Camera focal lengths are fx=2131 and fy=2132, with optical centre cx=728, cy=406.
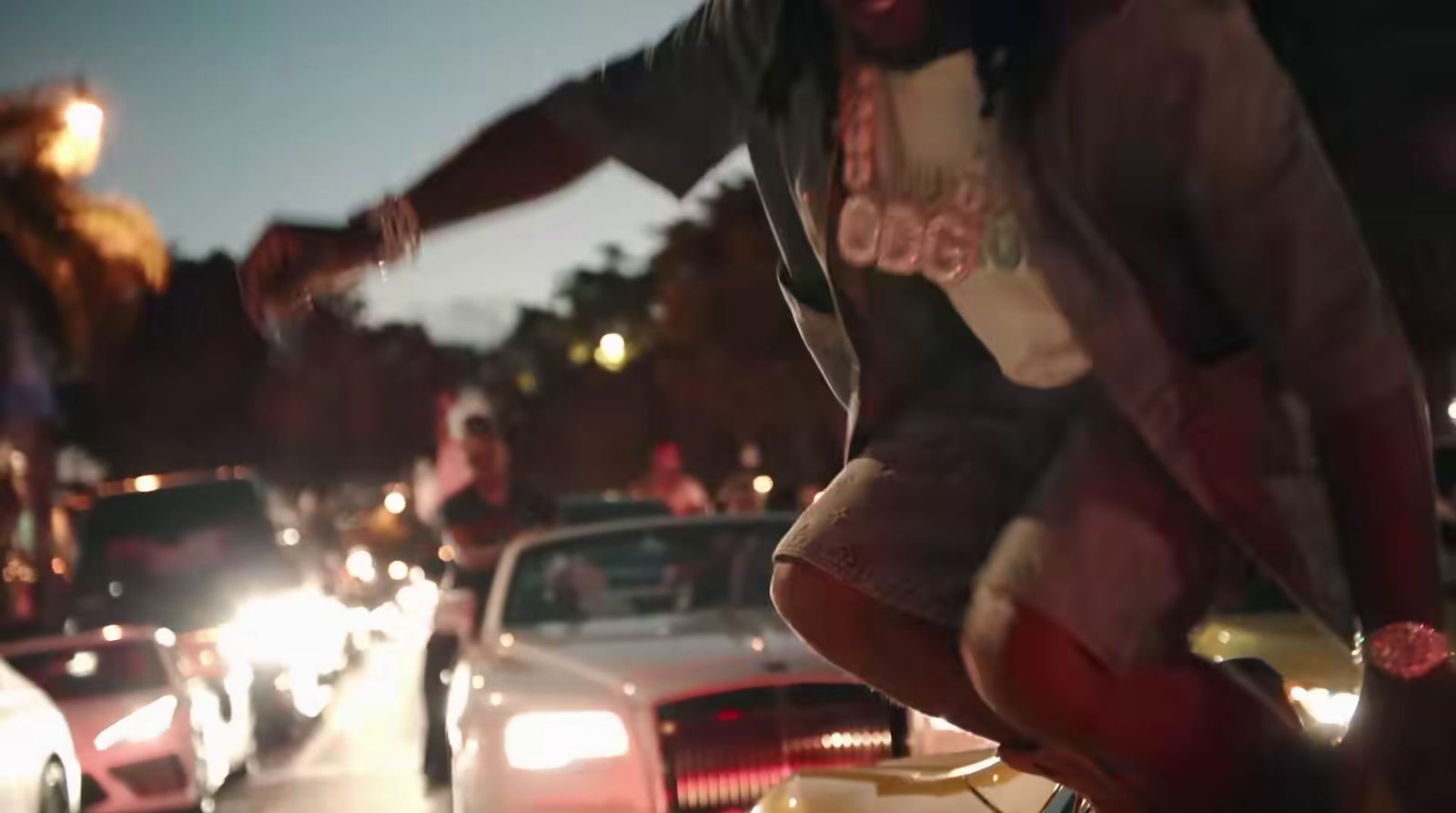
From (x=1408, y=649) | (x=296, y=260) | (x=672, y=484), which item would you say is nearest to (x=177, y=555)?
(x=672, y=484)

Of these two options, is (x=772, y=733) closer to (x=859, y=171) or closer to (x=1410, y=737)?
(x=859, y=171)

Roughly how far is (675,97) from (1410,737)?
3.54 feet

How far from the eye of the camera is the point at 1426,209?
12.4 metres

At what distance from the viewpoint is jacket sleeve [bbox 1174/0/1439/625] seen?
6.30 feet

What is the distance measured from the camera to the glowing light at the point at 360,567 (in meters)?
38.1

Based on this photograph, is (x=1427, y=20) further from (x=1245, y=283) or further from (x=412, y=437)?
(x=412, y=437)

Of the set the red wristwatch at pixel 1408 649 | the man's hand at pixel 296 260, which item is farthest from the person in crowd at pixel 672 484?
the red wristwatch at pixel 1408 649

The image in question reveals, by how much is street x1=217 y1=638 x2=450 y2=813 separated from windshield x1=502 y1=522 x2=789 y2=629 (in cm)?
260

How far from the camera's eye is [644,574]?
8898 mm

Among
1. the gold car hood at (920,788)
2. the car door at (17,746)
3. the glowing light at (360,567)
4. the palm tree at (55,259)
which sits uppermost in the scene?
the palm tree at (55,259)

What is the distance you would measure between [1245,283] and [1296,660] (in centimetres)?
256

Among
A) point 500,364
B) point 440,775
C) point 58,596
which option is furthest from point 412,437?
point 440,775

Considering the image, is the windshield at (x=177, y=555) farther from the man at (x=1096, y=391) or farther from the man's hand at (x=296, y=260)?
the man at (x=1096, y=391)

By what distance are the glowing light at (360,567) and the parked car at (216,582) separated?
16.8m
